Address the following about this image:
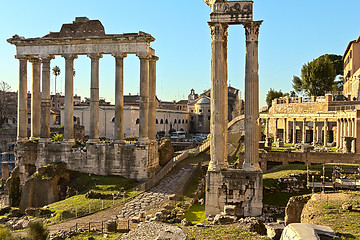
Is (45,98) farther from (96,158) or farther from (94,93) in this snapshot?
(96,158)

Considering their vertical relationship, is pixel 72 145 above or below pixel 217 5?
below

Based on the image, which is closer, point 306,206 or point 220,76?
point 306,206

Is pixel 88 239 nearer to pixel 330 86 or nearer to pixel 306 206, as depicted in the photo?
pixel 306 206

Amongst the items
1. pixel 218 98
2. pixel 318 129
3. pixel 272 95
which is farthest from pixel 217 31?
pixel 272 95

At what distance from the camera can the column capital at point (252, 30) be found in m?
18.2

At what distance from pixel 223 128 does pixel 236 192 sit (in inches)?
129

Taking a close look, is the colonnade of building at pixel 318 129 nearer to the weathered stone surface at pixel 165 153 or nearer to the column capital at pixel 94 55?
the weathered stone surface at pixel 165 153

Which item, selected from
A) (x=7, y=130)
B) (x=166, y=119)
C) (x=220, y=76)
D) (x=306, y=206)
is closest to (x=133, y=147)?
(x=220, y=76)

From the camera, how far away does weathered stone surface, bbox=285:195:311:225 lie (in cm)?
1567

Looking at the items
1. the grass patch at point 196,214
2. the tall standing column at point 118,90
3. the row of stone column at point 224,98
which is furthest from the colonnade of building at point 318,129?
the tall standing column at point 118,90

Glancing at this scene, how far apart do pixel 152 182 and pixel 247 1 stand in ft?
44.0

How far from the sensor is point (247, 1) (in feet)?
60.0

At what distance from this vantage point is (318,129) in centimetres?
4359

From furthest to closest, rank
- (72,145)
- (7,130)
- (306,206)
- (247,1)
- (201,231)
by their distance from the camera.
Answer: (7,130)
(72,145)
(247,1)
(306,206)
(201,231)
